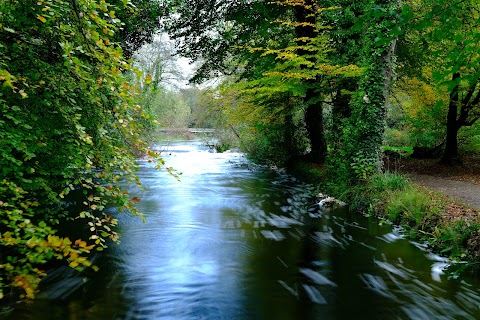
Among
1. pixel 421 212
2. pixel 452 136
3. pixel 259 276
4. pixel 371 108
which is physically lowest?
pixel 259 276

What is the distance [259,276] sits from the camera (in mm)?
5371

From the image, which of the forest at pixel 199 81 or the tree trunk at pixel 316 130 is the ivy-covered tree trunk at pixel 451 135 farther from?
the tree trunk at pixel 316 130

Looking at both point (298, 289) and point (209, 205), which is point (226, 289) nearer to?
point (298, 289)

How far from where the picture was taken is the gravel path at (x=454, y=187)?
8.49 m

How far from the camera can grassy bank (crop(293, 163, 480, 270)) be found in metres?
5.71

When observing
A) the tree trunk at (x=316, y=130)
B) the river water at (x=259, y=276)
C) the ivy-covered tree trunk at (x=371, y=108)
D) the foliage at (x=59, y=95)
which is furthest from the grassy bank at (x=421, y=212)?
the foliage at (x=59, y=95)

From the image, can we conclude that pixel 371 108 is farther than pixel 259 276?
Yes

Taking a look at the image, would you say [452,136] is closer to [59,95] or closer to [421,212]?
[421,212]

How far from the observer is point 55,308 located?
4.24 meters

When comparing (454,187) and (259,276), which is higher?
(454,187)

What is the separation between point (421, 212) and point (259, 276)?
3975 mm

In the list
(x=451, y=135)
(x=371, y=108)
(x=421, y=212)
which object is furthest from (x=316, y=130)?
(x=421, y=212)

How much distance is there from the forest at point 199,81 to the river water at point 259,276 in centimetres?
69

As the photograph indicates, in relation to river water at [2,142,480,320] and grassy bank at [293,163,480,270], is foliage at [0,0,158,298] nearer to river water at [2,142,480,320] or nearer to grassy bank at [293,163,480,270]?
river water at [2,142,480,320]
